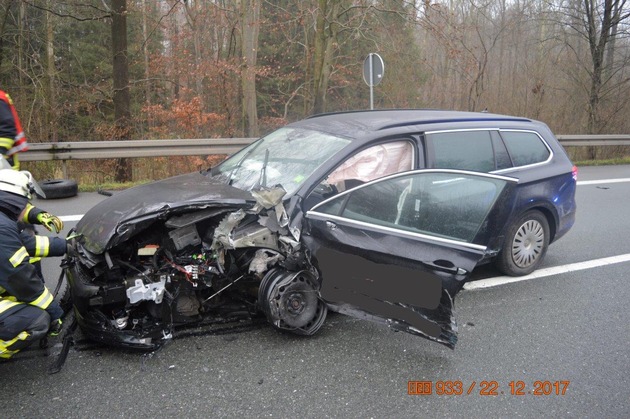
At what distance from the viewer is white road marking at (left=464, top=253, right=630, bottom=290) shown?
453cm

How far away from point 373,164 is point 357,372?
63.2 inches

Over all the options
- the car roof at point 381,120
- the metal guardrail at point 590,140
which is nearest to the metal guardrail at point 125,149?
the car roof at point 381,120

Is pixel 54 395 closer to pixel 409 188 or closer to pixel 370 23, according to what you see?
pixel 409 188

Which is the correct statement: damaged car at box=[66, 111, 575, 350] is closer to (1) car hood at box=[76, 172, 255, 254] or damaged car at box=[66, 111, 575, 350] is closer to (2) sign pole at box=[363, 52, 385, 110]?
(1) car hood at box=[76, 172, 255, 254]

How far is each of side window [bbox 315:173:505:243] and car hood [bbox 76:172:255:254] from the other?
0.76 metres

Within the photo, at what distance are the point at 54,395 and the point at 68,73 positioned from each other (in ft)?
62.1

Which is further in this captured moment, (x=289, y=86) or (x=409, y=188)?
(x=289, y=86)

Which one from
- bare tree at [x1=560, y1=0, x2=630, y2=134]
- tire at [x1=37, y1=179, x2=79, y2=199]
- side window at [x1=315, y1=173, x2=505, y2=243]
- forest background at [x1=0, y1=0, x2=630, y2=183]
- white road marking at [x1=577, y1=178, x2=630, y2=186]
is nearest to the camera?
side window at [x1=315, y1=173, x2=505, y2=243]

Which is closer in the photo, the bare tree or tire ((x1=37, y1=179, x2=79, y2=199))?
tire ((x1=37, y1=179, x2=79, y2=199))

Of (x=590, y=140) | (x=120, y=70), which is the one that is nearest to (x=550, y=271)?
(x=590, y=140)

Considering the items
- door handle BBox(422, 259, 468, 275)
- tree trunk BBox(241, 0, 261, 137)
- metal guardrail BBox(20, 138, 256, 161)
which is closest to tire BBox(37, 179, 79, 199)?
metal guardrail BBox(20, 138, 256, 161)

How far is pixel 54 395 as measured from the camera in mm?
2744

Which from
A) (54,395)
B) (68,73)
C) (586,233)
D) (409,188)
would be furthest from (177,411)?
(68,73)
